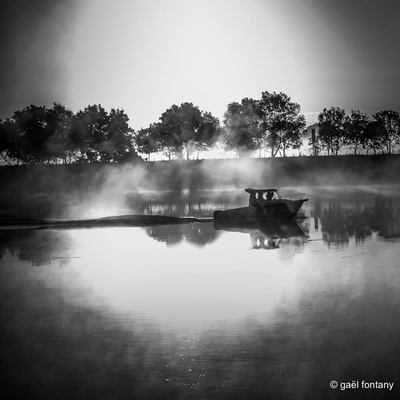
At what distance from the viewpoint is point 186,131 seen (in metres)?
184

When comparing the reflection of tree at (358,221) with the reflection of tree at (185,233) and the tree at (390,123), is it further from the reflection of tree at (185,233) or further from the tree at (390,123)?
the tree at (390,123)

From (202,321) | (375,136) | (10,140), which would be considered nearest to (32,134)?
(10,140)

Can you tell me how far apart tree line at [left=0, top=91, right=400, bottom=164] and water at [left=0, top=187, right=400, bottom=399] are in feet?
452

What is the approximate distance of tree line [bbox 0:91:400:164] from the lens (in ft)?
566

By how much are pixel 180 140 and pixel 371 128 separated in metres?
57.0

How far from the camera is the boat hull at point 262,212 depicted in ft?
185

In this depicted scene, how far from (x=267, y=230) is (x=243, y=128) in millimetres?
131101

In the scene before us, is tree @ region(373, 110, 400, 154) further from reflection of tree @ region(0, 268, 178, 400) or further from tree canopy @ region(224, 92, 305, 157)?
reflection of tree @ region(0, 268, 178, 400)

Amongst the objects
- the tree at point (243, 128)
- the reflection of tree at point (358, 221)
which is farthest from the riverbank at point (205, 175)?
the reflection of tree at point (358, 221)

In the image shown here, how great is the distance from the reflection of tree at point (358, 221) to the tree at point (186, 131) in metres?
110

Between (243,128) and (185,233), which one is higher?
(243,128)

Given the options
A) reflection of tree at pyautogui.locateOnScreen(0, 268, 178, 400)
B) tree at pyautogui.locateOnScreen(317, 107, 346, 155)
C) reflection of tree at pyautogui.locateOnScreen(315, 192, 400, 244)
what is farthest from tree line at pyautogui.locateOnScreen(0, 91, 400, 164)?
reflection of tree at pyautogui.locateOnScreen(0, 268, 178, 400)
